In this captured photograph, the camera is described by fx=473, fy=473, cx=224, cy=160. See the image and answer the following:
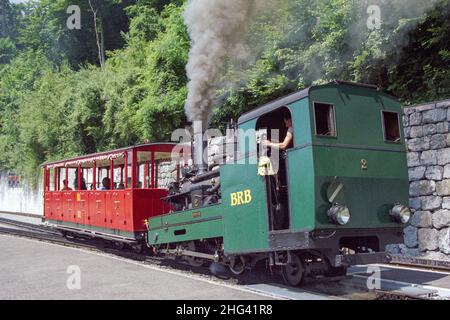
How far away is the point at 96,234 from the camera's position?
12977 millimetres

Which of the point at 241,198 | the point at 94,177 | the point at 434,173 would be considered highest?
the point at 94,177

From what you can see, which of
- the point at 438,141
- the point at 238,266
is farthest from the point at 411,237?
the point at 238,266

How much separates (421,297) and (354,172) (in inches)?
76.7

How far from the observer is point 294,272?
7.62m

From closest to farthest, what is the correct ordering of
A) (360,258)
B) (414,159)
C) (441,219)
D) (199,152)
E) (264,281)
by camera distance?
1. (360,258)
2. (264,281)
3. (199,152)
4. (441,219)
5. (414,159)

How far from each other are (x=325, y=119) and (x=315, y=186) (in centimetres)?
107

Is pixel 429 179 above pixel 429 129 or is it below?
below

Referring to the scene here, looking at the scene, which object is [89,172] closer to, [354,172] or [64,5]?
[354,172]

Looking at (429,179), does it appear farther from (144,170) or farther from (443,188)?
(144,170)

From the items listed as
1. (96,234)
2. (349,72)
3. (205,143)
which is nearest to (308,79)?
(349,72)

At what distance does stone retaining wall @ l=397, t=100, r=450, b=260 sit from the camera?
9875 mm

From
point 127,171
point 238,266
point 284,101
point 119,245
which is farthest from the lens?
point 119,245

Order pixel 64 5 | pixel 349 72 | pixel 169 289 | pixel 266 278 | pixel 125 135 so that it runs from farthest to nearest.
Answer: pixel 64 5, pixel 125 135, pixel 349 72, pixel 266 278, pixel 169 289

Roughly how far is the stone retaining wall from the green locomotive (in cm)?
337
